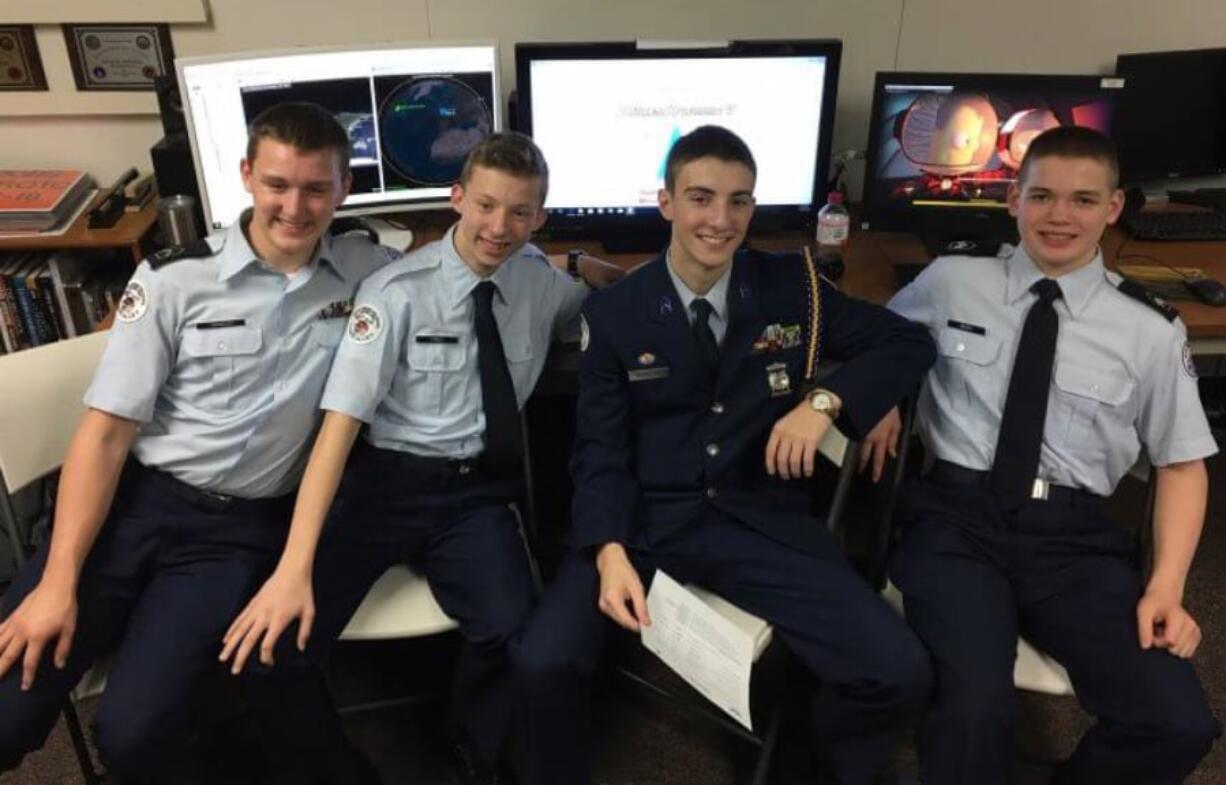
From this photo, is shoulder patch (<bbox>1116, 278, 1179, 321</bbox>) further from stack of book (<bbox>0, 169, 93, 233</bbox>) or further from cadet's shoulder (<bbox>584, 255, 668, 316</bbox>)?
stack of book (<bbox>0, 169, 93, 233</bbox>)

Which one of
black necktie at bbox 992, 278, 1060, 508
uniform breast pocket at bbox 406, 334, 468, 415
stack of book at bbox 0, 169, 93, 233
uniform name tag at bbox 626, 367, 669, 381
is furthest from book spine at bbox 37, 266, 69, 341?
black necktie at bbox 992, 278, 1060, 508

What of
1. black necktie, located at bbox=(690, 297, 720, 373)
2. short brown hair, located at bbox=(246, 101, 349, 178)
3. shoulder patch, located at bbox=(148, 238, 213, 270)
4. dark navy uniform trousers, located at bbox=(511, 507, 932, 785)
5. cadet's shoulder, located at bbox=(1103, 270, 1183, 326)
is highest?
short brown hair, located at bbox=(246, 101, 349, 178)

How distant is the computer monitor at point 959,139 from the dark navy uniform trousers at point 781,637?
39.7 inches

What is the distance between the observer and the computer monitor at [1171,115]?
241 centimetres

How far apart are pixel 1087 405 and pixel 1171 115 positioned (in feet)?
3.84

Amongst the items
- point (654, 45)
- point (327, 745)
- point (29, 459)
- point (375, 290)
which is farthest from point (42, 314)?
point (654, 45)

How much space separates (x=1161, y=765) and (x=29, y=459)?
1862mm

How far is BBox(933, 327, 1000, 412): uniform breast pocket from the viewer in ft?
5.87

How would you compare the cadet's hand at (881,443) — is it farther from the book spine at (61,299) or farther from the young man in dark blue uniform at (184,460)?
the book spine at (61,299)

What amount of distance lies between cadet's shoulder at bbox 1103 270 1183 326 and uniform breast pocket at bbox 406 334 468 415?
1146 mm

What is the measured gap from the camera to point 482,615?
5.38ft

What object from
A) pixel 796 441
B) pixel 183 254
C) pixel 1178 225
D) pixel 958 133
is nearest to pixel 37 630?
pixel 183 254

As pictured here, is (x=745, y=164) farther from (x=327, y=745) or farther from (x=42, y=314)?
(x=42, y=314)

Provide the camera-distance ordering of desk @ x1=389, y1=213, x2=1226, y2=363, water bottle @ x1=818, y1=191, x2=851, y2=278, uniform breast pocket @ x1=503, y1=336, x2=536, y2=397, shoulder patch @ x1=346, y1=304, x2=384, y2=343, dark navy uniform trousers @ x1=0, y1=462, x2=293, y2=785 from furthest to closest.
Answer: water bottle @ x1=818, y1=191, x2=851, y2=278
desk @ x1=389, y1=213, x2=1226, y2=363
uniform breast pocket @ x1=503, y1=336, x2=536, y2=397
shoulder patch @ x1=346, y1=304, x2=384, y2=343
dark navy uniform trousers @ x1=0, y1=462, x2=293, y2=785
